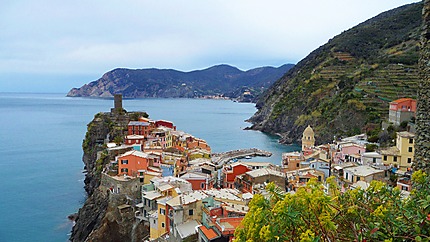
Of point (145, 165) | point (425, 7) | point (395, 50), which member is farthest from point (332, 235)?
point (395, 50)

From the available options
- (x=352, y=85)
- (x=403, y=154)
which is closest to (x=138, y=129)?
(x=403, y=154)

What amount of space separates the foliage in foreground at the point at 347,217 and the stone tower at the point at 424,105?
35 centimetres

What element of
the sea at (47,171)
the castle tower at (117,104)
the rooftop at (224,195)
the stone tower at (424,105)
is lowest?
the sea at (47,171)

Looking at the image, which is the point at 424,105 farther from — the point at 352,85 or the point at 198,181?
the point at 352,85

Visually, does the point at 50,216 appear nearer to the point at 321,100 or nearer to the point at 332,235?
the point at 332,235

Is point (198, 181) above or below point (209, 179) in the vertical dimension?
above

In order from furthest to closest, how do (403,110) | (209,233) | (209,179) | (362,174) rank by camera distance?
(403,110)
(209,179)
(362,174)
(209,233)

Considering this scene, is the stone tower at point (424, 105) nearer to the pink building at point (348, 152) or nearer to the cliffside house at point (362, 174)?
the cliffside house at point (362, 174)

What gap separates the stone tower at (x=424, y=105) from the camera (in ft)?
13.6

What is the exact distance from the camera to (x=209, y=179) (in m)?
21.2

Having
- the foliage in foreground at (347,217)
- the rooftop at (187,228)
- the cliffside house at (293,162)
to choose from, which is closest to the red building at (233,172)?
the cliffside house at (293,162)

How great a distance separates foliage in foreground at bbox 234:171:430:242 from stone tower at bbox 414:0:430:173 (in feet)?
1.13

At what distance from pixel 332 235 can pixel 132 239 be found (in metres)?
16.8

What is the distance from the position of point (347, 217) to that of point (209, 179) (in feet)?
56.2
